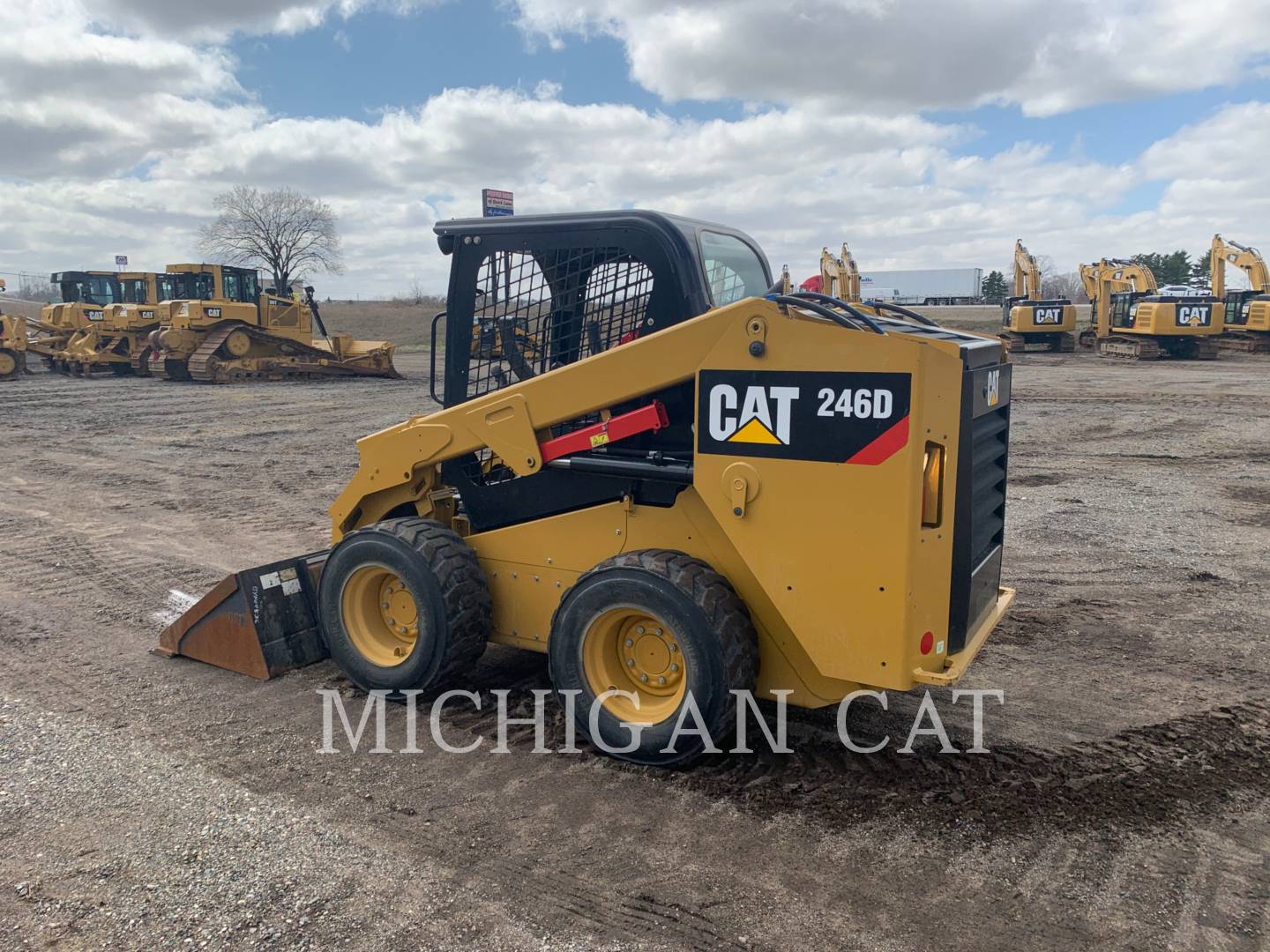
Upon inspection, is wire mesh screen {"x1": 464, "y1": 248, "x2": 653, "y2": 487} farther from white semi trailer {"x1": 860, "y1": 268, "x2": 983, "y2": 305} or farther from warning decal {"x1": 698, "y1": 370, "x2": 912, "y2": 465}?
white semi trailer {"x1": 860, "y1": 268, "x2": 983, "y2": 305}

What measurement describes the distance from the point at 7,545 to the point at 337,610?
4.91 m

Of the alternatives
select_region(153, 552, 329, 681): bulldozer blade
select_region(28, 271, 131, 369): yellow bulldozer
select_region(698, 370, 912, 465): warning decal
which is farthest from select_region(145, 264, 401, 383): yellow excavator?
select_region(698, 370, 912, 465): warning decal

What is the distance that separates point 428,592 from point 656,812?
1486 mm

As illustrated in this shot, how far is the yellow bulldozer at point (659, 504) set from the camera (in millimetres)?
3334

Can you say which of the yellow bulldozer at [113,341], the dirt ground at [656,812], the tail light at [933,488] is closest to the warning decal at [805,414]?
the tail light at [933,488]

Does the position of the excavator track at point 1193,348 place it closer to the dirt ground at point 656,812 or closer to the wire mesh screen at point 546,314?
the dirt ground at point 656,812

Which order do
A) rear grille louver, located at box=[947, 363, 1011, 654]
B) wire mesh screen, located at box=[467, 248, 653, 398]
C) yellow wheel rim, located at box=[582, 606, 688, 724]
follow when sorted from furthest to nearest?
wire mesh screen, located at box=[467, 248, 653, 398] < yellow wheel rim, located at box=[582, 606, 688, 724] < rear grille louver, located at box=[947, 363, 1011, 654]

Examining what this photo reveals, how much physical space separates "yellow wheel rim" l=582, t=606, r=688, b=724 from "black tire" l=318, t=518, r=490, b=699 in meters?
0.74

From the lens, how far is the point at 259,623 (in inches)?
191

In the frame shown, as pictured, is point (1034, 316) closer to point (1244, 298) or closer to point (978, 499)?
point (1244, 298)

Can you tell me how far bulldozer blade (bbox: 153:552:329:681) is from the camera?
485 cm

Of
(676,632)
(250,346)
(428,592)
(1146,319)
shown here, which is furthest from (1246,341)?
(428,592)

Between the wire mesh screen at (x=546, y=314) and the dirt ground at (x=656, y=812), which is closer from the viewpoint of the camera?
the dirt ground at (x=656, y=812)

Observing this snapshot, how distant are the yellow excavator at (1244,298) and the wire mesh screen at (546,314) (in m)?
28.5
